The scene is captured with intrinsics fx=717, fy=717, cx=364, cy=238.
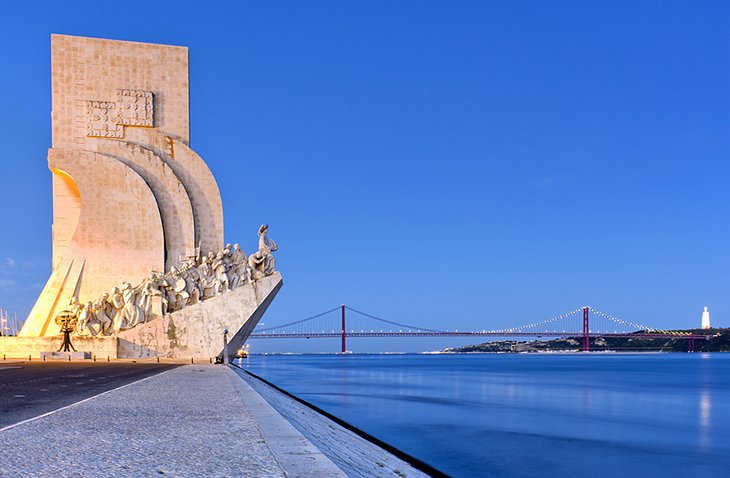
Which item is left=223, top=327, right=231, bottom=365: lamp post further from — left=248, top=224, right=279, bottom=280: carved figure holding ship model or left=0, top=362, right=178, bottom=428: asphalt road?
left=0, top=362, right=178, bottom=428: asphalt road

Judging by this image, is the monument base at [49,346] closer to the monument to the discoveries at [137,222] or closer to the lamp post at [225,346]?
the monument to the discoveries at [137,222]

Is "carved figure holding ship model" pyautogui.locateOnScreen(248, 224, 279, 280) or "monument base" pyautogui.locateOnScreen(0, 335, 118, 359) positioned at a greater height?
"carved figure holding ship model" pyautogui.locateOnScreen(248, 224, 279, 280)

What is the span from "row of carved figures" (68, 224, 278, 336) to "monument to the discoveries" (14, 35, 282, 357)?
0.07ft

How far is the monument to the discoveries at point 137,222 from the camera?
13.8 m

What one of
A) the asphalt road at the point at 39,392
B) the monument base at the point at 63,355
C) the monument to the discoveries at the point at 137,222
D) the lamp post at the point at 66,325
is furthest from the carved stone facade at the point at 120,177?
the asphalt road at the point at 39,392

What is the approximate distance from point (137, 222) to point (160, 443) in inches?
528

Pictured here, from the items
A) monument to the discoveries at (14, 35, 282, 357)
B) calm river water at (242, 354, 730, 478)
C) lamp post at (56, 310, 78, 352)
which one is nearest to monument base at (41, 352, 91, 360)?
lamp post at (56, 310, 78, 352)

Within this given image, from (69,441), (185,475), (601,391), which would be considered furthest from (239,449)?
(601,391)

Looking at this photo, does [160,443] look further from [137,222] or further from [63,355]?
[137,222]

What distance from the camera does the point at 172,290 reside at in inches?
549

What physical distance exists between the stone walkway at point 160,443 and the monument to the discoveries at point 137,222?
365 inches

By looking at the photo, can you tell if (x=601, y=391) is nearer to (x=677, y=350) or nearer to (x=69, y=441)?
(x=69, y=441)

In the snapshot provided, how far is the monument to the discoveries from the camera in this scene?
13.8 m

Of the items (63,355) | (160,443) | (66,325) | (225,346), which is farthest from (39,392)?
(66,325)
